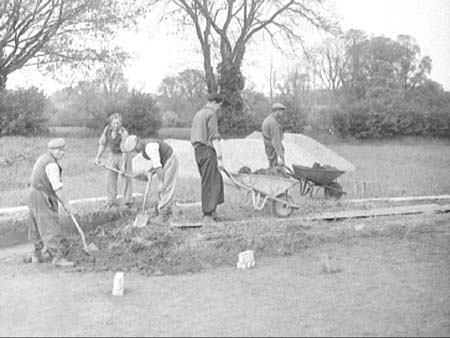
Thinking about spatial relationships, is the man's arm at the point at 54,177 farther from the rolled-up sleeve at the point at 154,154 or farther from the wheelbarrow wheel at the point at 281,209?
the wheelbarrow wheel at the point at 281,209

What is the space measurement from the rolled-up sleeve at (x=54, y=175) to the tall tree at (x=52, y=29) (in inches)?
674

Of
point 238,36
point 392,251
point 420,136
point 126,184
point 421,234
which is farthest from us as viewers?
point 238,36

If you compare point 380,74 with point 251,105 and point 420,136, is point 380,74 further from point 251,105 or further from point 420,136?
point 251,105

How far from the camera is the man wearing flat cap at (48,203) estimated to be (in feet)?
23.0

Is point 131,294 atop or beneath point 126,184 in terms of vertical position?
beneath

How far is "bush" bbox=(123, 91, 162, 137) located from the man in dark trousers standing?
17.0 metres

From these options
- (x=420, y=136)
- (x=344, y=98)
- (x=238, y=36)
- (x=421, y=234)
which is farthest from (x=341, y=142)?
(x=421, y=234)

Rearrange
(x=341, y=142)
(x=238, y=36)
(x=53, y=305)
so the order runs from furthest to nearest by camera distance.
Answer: (x=238, y=36), (x=341, y=142), (x=53, y=305)

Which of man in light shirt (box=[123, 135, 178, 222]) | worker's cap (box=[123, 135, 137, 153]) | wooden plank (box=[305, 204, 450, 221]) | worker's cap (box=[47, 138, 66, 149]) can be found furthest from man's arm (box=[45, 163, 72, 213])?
wooden plank (box=[305, 204, 450, 221])

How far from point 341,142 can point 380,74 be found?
7.77 m

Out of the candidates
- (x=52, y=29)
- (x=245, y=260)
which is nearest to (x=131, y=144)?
(x=245, y=260)

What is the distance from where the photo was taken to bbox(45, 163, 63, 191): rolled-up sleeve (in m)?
6.93

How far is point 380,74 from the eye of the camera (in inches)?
696

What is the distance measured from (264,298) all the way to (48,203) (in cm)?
294
